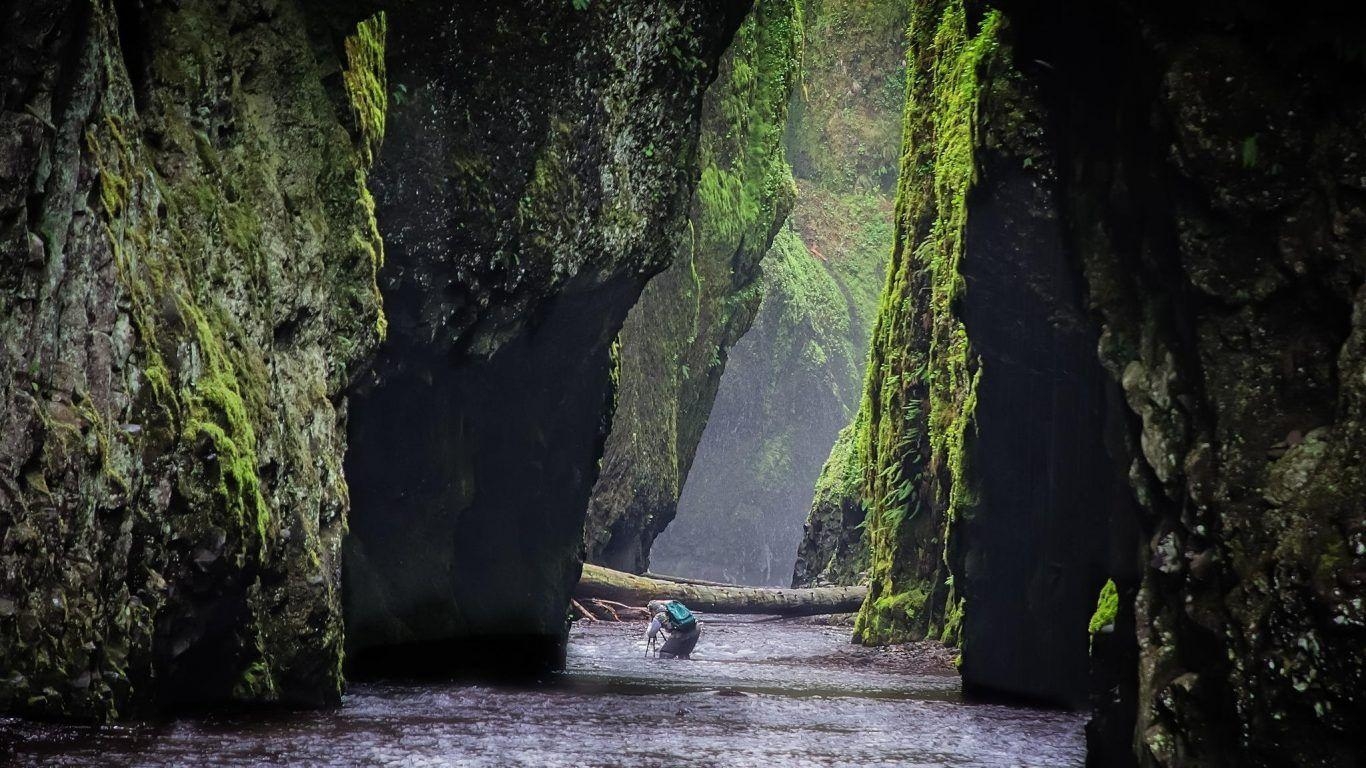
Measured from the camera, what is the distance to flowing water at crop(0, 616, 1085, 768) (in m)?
8.64

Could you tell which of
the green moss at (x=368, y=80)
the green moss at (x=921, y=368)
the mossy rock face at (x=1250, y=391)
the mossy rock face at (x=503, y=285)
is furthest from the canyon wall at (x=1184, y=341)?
the green moss at (x=368, y=80)

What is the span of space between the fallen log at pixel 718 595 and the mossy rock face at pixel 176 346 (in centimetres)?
1513

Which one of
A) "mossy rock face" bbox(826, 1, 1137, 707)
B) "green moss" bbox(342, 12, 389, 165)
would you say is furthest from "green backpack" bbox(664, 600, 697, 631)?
"green moss" bbox(342, 12, 389, 165)

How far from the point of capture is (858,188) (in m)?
61.8

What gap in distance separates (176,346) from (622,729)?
472 cm

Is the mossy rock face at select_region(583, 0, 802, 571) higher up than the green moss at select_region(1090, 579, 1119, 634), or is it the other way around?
the mossy rock face at select_region(583, 0, 802, 571)

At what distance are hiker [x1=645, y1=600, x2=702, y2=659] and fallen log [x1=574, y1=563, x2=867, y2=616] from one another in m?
4.81

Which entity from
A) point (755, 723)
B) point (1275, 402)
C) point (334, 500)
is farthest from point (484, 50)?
point (1275, 402)

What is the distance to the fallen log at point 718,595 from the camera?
27.8 metres

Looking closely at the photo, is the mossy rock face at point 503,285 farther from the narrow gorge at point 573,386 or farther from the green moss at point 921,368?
the green moss at point 921,368

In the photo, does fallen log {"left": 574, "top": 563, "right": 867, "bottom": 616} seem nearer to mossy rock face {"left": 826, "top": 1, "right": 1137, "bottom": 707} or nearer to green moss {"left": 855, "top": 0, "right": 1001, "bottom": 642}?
green moss {"left": 855, "top": 0, "right": 1001, "bottom": 642}

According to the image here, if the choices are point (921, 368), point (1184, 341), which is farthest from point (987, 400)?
point (921, 368)

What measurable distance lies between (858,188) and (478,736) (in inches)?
2095

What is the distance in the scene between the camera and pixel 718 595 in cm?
3059
